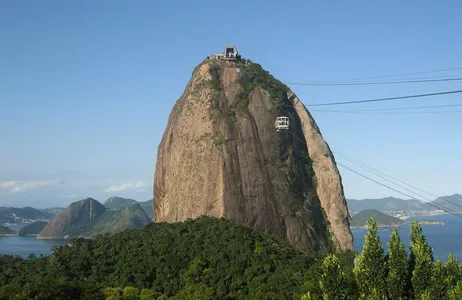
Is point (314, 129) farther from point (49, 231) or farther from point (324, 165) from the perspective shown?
point (49, 231)

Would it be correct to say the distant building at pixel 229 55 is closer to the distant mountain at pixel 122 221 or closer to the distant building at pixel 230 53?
the distant building at pixel 230 53

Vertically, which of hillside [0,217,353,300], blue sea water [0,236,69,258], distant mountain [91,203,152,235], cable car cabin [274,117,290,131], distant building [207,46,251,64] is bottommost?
blue sea water [0,236,69,258]

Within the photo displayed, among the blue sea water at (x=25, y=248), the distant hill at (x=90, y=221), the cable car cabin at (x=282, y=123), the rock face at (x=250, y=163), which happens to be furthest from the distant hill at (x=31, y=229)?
the cable car cabin at (x=282, y=123)

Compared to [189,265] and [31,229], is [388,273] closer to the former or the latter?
[189,265]

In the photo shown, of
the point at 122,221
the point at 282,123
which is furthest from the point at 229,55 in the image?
the point at 122,221

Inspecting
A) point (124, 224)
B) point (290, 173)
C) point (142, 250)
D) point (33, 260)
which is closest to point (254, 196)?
point (290, 173)

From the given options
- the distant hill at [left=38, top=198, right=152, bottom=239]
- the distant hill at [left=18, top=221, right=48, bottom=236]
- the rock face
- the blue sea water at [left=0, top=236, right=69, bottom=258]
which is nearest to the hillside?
the rock face

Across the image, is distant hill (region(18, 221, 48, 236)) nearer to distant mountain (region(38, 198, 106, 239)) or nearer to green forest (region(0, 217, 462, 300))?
distant mountain (region(38, 198, 106, 239))
